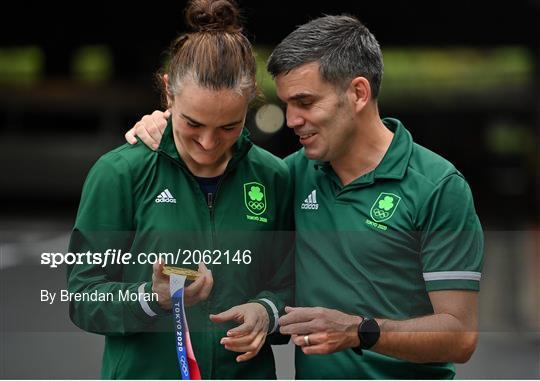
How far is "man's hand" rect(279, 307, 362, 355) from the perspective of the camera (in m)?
1.91

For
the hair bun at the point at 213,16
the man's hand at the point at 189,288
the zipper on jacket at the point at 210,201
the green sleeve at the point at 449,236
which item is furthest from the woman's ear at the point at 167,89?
the green sleeve at the point at 449,236

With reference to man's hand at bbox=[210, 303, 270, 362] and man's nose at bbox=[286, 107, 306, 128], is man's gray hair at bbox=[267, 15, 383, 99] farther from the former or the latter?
man's hand at bbox=[210, 303, 270, 362]

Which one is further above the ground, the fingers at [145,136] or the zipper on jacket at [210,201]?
the fingers at [145,136]

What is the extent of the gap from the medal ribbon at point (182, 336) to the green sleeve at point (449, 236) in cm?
56

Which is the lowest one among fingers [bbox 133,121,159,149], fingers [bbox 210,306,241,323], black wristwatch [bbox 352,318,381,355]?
black wristwatch [bbox 352,318,381,355]

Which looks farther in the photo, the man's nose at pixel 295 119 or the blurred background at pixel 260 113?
the blurred background at pixel 260 113

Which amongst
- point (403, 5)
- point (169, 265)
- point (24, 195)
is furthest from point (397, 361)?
point (24, 195)

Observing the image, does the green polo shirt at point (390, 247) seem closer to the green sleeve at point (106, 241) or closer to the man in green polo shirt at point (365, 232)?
the man in green polo shirt at point (365, 232)

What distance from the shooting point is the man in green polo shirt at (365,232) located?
1.94 m

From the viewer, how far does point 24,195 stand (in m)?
8.86

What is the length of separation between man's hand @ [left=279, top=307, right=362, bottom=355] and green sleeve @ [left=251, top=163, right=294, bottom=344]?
149 mm

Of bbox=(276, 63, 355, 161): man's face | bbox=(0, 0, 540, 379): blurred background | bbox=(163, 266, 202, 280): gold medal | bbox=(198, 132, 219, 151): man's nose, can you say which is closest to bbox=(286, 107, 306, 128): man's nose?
bbox=(276, 63, 355, 161): man's face

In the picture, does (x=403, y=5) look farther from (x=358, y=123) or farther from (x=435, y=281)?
(x=435, y=281)

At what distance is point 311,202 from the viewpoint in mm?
2117
